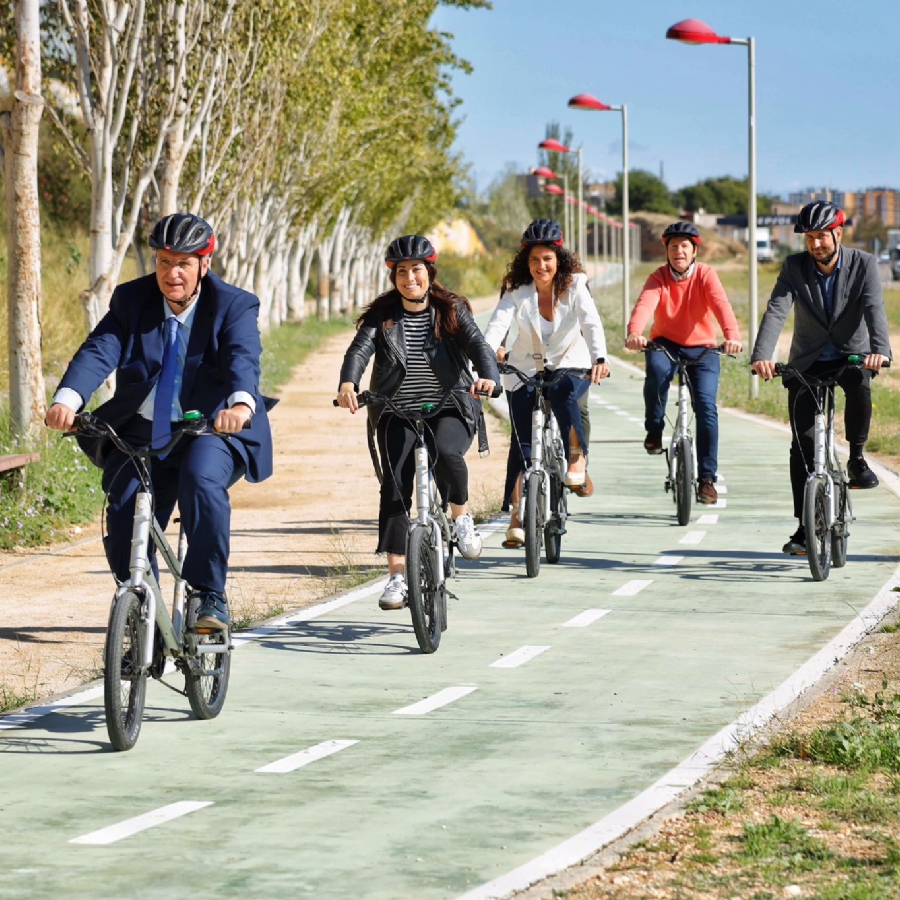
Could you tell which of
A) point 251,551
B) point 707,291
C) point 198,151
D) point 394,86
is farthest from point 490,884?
point 394,86

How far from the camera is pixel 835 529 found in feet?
36.2

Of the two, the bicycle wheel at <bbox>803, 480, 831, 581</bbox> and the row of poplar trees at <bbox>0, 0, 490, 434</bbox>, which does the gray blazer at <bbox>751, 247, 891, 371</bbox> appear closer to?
the bicycle wheel at <bbox>803, 480, 831, 581</bbox>

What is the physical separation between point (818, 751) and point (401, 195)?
59.8m

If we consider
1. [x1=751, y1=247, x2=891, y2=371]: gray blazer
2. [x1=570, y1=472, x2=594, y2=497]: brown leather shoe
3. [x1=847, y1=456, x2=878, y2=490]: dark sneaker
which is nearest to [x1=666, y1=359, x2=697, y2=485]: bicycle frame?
[x1=570, y1=472, x2=594, y2=497]: brown leather shoe

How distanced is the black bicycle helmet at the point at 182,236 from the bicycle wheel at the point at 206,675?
55.5 inches

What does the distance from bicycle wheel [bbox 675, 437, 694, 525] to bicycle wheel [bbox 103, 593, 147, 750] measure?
7.02m

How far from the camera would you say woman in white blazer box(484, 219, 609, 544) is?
1155cm

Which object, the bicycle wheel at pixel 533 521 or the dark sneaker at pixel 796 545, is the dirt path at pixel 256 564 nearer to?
the bicycle wheel at pixel 533 521

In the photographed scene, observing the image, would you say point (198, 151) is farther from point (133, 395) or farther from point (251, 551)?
point (133, 395)

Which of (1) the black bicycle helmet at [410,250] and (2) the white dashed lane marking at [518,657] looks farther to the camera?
(1) the black bicycle helmet at [410,250]

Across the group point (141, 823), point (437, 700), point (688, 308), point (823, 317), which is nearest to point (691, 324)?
point (688, 308)

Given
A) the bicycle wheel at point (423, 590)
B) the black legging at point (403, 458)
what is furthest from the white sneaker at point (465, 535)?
the bicycle wheel at point (423, 590)

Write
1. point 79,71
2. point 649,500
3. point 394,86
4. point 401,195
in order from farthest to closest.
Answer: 1. point 401,195
2. point 394,86
3. point 79,71
4. point 649,500

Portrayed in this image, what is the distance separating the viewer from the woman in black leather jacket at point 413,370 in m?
8.95
